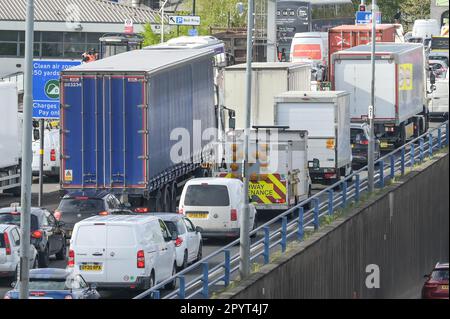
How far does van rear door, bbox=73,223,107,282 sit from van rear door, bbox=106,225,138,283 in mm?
112

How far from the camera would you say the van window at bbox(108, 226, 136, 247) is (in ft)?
94.5

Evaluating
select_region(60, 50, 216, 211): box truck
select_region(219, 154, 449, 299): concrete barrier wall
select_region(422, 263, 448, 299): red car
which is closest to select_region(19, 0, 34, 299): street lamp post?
select_region(219, 154, 449, 299): concrete barrier wall

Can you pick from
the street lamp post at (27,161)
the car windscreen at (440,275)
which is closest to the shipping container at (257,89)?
the car windscreen at (440,275)

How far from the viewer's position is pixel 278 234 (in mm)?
33844

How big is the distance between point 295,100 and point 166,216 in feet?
46.9

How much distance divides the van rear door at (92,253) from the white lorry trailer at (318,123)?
17.8 m

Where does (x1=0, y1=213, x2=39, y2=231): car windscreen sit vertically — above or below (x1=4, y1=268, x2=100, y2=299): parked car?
below

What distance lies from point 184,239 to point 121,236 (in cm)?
372

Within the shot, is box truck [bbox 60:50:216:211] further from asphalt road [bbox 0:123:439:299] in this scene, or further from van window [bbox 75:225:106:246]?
van window [bbox 75:225:106:246]

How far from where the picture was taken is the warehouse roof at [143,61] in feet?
130

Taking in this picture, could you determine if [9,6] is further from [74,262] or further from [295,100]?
[74,262]

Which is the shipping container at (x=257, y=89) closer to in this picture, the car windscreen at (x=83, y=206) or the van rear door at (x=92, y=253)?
the car windscreen at (x=83, y=206)

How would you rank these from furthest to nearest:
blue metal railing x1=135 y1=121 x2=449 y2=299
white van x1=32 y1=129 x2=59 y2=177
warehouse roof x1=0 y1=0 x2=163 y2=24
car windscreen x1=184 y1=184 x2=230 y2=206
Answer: warehouse roof x1=0 y1=0 x2=163 y2=24 → white van x1=32 y1=129 x2=59 y2=177 → car windscreen x1=184 y1=184 x2=230 y2=206 → blue metal railing x1=135 y1=121 x2=449 y2=299

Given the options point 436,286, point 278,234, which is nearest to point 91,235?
point 278,234
